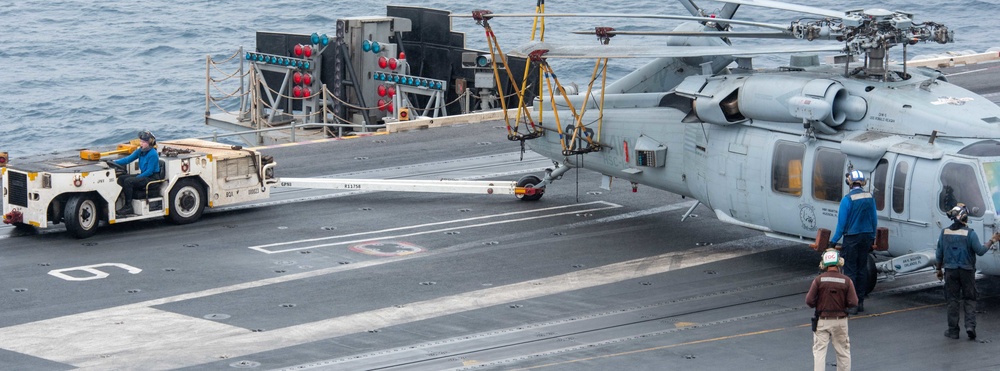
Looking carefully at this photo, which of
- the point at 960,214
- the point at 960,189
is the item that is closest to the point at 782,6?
the point at 960,189

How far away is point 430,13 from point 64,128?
55.4ft

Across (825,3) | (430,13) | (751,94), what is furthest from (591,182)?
(825,3)

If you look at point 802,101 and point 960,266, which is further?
point 802,101

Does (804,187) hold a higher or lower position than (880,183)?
lower

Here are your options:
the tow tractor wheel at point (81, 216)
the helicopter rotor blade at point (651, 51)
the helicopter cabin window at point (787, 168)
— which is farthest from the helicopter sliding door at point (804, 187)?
the tow tractor wheel at point (81, 216)

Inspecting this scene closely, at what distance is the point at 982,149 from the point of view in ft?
54.0

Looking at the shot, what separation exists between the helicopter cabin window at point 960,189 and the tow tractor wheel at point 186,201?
1154 cm

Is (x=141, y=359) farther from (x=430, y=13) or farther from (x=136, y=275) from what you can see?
(x=430, y=13)

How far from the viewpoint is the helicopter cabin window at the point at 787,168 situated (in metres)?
17.9

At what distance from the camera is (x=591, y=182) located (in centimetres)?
2488

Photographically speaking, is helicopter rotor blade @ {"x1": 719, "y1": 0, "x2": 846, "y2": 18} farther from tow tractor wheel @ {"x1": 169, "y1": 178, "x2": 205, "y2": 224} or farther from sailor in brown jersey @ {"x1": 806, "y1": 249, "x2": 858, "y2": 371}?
tow tractor wheel @ {"x1": 169, "y1": 178, "x2": 205, "y2": 224}

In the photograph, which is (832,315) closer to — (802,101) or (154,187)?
(802,101)

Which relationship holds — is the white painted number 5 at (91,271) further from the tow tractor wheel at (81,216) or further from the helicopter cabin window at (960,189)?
the helicopter cabin window at (960,189)

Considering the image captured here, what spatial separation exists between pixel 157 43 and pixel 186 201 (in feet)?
153
